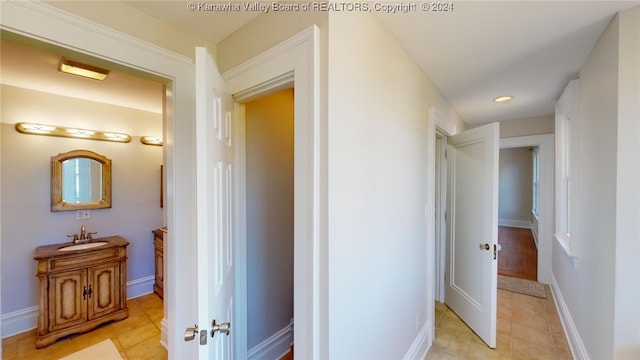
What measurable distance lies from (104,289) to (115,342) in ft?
1.87

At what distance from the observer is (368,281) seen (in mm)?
1307

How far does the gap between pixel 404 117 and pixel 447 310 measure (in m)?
2.40

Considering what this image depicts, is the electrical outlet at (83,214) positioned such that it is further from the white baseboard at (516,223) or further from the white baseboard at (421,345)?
the white baseboard at (516,223)

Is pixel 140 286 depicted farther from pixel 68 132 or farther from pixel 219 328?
pixel 219 328

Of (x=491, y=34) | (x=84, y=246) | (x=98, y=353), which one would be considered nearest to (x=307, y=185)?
(x=491, y=34)

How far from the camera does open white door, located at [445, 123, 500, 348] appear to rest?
2.12 m

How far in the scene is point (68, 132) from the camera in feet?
8.73

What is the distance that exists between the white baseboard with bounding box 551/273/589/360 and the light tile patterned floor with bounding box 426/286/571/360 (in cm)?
5

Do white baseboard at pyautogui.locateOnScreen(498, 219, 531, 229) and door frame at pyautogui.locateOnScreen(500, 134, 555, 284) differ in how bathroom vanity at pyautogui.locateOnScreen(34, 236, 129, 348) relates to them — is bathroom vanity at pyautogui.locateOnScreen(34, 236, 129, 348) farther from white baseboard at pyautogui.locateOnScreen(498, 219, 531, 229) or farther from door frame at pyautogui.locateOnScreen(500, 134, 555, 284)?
white baseboard at pyautogui.locateOnScreen(498, 219, 531, 229)

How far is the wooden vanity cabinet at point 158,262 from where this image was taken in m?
3.16

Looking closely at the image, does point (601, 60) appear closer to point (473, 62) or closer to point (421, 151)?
point (473, 62)

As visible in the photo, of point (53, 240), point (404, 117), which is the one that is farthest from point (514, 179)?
point (53, 240)

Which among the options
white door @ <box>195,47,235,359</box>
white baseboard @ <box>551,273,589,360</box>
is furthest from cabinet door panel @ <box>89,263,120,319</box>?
white baseboard @ <box>551,273,589,360</box>

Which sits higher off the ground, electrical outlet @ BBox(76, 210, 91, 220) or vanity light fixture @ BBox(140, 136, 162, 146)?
vanity light fixture @ BBox(140, 136, 162, 146)
